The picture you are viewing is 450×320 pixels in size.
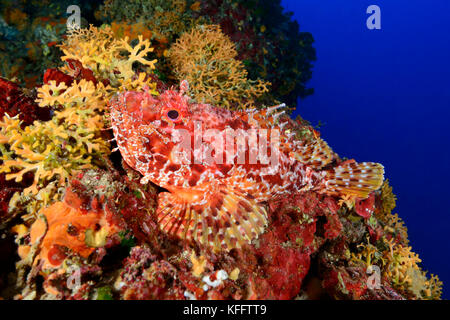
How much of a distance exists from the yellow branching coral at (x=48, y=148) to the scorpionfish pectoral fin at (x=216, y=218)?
1257 millimetres

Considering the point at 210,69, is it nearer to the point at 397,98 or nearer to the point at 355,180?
the point at 355,180

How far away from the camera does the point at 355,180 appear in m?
5.01

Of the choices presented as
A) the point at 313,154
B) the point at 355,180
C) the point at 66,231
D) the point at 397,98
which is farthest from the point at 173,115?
the point at 397,98

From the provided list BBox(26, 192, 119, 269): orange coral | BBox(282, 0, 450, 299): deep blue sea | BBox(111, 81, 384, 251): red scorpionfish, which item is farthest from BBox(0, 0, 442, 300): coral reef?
BBox(282, 0, 450, 299): deep blue sea

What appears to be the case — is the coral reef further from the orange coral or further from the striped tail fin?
the striped tail fin

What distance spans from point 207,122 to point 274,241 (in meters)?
2.12

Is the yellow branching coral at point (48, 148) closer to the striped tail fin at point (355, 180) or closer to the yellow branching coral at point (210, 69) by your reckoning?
the yellow branching coral at point (210, 69)

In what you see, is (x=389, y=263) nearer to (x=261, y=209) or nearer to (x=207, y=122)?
(x=261, y=209)

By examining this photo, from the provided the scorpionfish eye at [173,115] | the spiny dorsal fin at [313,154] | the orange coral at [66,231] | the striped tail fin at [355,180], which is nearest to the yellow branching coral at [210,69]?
the spiny dorsal fin at [313,154]

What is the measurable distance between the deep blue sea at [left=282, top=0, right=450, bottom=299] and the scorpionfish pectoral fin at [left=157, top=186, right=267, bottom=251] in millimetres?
54918

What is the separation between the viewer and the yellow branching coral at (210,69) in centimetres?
656

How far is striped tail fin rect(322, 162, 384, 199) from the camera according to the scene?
16.1 feet

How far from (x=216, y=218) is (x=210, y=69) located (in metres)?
4.52

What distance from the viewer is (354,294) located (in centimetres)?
352
